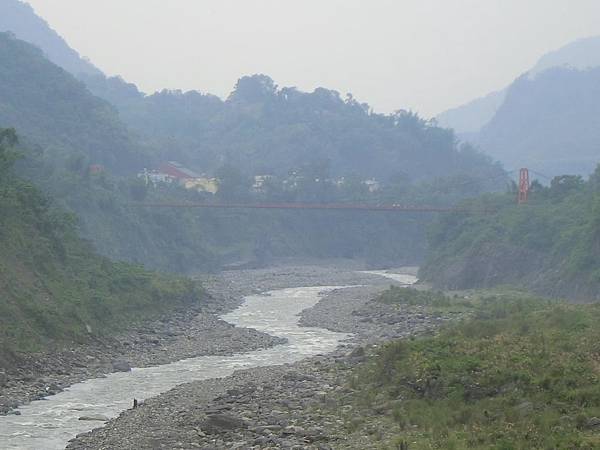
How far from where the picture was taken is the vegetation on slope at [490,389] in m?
14.0

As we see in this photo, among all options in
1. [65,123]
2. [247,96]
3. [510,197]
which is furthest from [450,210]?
[247,96]

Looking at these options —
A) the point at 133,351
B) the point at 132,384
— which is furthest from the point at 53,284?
the point at 132,384

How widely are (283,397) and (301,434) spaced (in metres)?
3.48

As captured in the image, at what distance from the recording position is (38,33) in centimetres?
18825

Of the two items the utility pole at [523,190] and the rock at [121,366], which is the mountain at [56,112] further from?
the rock at [121,366]

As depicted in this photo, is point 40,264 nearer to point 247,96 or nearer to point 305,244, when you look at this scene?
point 305,244

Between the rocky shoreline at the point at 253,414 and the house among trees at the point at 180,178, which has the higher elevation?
the house among trees at the point at 180,178

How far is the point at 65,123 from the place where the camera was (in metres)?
76.0

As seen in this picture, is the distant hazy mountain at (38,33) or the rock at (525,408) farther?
the distant hazy mountain at (38,33)

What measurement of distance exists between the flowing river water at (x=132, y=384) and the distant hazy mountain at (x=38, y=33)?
489ft

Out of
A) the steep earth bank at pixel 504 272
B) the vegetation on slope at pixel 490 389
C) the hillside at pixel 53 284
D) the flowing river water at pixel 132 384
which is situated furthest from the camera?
the steep earth bank at pixel 504 272

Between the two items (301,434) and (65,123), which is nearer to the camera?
(301,434)

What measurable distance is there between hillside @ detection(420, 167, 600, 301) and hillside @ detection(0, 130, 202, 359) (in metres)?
19.3

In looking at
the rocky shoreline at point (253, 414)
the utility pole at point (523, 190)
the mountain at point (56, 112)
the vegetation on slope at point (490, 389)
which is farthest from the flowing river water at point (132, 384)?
the mountain at point (56, 112)
